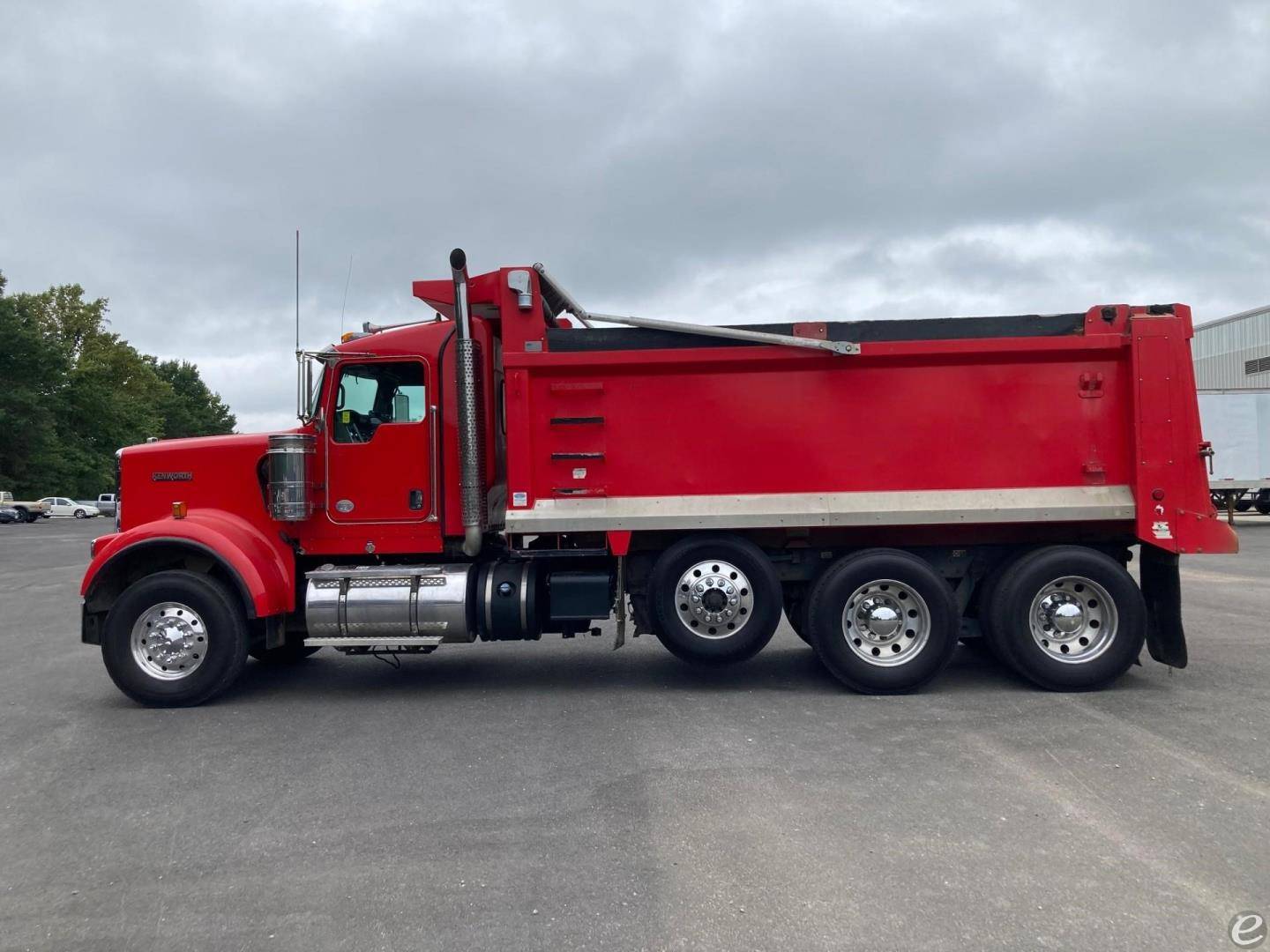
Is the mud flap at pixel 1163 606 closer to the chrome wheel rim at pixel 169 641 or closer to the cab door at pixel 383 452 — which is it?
the cab door at pixel 383 452

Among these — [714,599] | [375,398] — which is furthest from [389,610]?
[714,599]

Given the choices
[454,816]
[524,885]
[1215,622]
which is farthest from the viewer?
[1215,622]

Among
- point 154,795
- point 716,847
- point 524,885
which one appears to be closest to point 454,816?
point 524,885

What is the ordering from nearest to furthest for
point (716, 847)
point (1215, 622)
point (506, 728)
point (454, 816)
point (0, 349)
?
point (716, 847), point (454, 816), point (506, 728), point (1215, 622), point (0, 349)

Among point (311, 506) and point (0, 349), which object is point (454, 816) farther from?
point (0, 349)

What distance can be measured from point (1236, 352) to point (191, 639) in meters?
46.8

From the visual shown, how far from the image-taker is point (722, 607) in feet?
21.9

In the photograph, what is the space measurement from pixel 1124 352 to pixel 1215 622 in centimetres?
460

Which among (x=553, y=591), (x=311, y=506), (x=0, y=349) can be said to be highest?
(x=0, y=349)

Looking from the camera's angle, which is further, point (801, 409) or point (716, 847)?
point (801, 409)

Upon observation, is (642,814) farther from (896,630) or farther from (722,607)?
(896,630)

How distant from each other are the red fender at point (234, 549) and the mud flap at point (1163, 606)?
655 cm

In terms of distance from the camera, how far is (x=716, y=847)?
13.1 feet

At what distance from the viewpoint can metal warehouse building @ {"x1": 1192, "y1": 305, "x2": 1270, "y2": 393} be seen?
39469 millimetres
